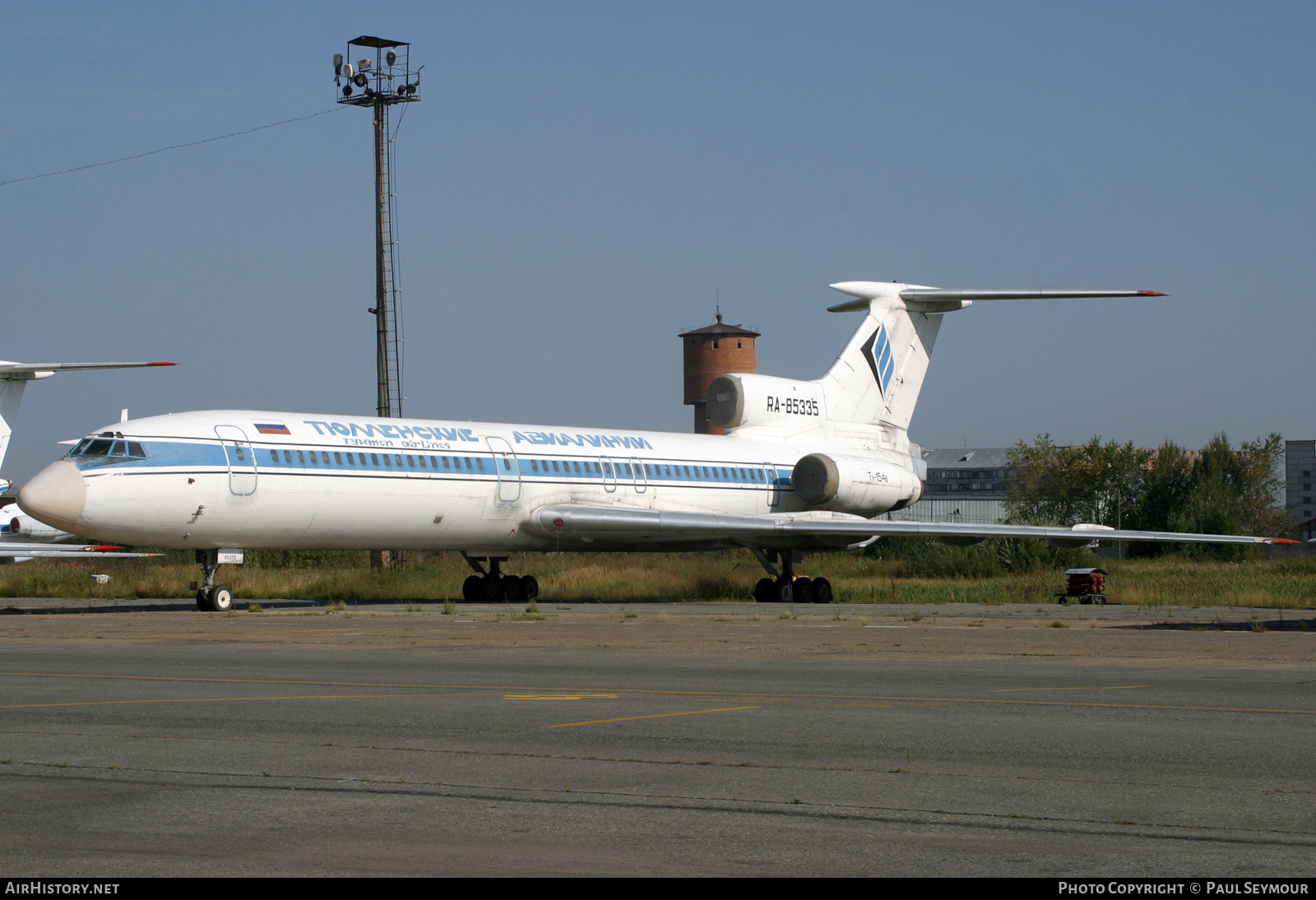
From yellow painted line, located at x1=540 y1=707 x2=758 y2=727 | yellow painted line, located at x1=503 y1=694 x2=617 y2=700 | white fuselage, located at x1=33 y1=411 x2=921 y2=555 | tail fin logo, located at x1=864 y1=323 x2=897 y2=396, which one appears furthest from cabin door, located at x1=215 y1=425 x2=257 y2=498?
tail fin logo, located at x1=864 y1=323 x2=897 y2=396

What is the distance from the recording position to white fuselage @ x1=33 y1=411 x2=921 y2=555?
24750 millimetres

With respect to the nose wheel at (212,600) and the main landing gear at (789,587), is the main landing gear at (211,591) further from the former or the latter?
the main landing gear at (789,587)

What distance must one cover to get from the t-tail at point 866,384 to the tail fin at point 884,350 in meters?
0.02

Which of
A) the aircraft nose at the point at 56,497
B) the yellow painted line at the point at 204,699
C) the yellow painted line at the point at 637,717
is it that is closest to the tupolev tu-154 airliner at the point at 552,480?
the aircraft nose at the point at 56,497

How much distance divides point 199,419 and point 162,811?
19918 mm

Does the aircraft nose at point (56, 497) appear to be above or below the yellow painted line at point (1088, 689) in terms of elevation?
above

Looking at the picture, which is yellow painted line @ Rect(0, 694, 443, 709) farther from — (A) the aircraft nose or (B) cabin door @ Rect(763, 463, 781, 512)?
(B) cabin door @ Rect(763, 463, 781, 512)

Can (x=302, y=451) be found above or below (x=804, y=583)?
above

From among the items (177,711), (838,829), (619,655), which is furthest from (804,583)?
(838,829)

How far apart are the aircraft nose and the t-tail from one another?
57.2 ft

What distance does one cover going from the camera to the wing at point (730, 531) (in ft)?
99.2

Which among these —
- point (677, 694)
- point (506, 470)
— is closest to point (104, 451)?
point (506, 470)
